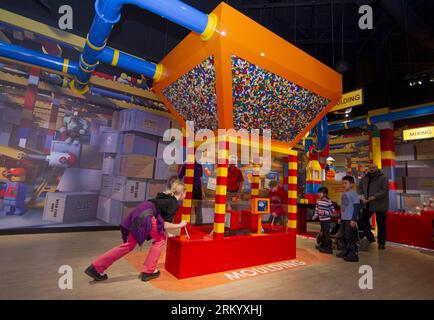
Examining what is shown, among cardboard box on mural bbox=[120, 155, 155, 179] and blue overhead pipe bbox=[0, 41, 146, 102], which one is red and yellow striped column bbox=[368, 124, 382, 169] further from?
blue overhead pipe bbox=[0, 41, 146, 102]

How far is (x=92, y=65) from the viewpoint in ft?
12.1

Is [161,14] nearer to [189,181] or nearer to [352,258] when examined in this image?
[189,181]

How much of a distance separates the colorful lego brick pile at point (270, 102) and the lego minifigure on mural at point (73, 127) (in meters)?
3.96

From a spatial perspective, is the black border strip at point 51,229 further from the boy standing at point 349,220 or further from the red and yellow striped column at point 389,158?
the red and yellow striped column at point 389,158

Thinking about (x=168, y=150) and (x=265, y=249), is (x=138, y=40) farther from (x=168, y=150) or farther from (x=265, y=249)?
(x=265, y=249)

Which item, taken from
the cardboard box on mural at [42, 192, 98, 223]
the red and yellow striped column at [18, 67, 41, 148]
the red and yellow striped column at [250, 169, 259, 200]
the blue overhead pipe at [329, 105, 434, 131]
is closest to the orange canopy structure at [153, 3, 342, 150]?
the red and yellow striped column at [250, 169, 259, 200]

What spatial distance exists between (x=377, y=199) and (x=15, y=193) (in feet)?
22.7

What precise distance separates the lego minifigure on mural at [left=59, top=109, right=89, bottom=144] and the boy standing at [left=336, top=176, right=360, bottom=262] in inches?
218

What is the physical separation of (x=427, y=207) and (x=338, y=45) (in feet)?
20.8

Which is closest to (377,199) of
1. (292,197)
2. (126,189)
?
(292,197)

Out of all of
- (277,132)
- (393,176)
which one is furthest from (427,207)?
(277,132)

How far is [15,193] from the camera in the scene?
15.0 ft

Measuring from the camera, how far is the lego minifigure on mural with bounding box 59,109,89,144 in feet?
17.1

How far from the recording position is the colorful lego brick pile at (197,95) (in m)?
3.04
